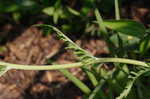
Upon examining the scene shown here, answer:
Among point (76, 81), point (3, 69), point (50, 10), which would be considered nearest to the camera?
point (3, 69)

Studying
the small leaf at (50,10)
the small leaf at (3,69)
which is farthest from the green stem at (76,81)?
the small leaf at (50,10)

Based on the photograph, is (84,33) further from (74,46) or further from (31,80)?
(74,46)

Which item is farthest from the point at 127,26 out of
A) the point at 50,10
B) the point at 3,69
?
the point at 50,10

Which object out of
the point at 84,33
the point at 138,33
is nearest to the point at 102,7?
the point at 84,33

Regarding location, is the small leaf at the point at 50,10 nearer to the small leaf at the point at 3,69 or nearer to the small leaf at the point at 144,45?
the small leaf at the point at 144,45

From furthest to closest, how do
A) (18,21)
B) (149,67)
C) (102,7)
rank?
(18,21)
(102,7)
(149,67)

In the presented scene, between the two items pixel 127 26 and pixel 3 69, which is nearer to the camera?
pixel 3 69

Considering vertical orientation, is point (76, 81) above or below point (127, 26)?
below

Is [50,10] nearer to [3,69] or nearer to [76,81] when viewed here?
[76,81]
